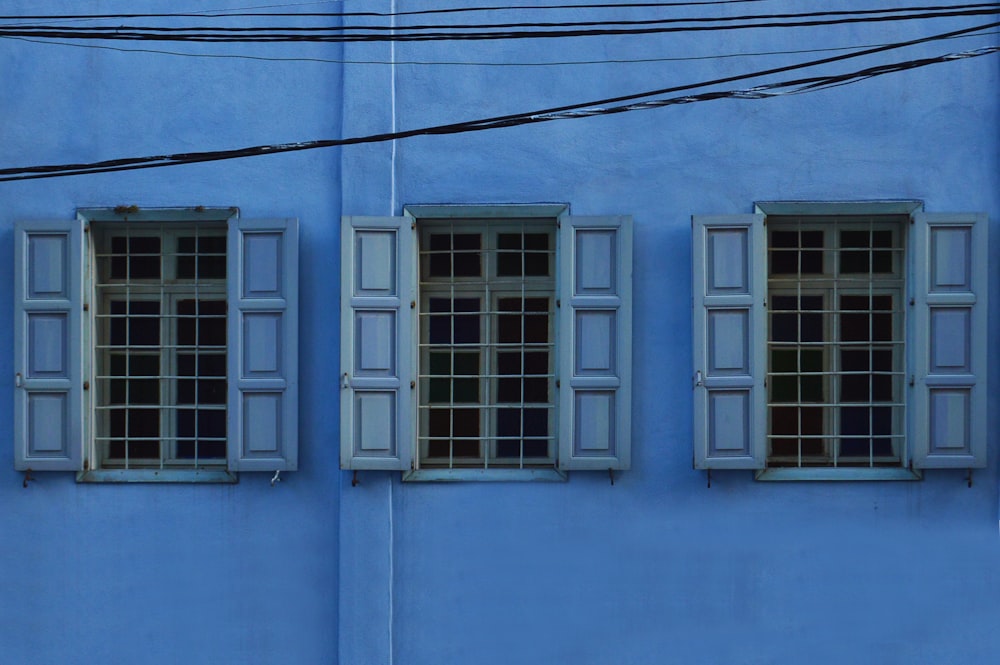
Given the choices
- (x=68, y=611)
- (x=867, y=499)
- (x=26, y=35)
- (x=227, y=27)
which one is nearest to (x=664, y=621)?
(x=867, y=499)

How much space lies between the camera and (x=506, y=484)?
17.8 feet

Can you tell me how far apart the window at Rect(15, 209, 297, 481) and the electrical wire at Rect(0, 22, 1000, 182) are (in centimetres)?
30

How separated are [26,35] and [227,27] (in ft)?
3.26

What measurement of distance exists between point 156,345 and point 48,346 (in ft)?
1.75

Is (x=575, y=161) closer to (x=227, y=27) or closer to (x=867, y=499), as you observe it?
(x=227, y=27)

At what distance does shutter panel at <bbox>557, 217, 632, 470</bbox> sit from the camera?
5309 millimetres

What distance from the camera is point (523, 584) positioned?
17.7 feet

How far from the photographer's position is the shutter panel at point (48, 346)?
5.37 metres

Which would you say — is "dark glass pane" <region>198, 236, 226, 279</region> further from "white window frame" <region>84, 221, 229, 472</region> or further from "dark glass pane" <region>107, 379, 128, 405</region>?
"dark glass pane" <region>107, 379, 128, 405</region>

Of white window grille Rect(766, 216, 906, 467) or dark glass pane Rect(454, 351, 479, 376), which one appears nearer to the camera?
white window grille Rect(766, 216, 906, 467)

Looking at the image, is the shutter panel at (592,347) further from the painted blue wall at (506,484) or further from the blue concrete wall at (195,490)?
the blue concrete wall at (195,490)

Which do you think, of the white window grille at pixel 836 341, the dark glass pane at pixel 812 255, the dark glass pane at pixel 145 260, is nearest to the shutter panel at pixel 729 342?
the white window grille at pixel 836 341

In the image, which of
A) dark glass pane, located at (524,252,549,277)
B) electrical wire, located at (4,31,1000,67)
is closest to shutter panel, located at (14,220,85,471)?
electrical wire, located at (4,31,1000,67)

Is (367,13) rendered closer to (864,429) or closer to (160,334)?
(160,334)
